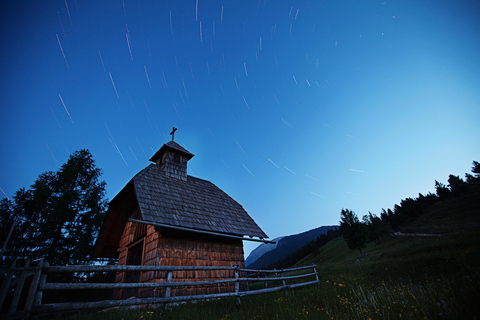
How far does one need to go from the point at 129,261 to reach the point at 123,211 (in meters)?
2.88

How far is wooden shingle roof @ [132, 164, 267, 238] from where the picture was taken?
9375mm

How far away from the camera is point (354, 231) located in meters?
41.4

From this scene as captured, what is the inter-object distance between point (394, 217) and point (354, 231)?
31022 millimetres

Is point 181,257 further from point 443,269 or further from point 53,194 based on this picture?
point 53,194

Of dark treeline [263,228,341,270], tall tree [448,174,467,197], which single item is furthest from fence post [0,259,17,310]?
tall tree [448,174,467,197]

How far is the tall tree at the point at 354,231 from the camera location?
40250mm

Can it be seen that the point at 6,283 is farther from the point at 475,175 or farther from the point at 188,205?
the point at 475,175

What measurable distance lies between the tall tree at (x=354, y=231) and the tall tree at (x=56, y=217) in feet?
141

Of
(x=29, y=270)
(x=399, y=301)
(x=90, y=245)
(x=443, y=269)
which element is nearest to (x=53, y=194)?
(x=90, y=245)

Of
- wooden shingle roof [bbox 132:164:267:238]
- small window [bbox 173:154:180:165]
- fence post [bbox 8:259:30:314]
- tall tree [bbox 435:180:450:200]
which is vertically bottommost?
fence post [bbox 8:259:30:314]

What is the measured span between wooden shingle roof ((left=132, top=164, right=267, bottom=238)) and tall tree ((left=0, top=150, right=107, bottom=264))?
364 inches

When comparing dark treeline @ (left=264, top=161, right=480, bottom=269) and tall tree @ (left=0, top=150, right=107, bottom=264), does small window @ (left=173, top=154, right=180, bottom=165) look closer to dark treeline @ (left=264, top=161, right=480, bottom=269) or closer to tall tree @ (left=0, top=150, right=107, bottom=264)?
tall tree @ (left=0, top=150, right=107, bottom=264)

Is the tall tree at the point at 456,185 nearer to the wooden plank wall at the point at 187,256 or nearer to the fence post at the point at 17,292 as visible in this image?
the wooden plank wall at the point at 187,256

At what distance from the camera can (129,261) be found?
11812mm
